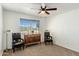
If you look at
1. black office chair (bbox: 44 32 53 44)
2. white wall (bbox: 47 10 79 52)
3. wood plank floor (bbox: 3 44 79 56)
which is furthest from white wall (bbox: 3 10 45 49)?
white wall (bbox: 47 10 79 52)

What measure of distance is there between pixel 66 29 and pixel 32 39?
179 centimetres

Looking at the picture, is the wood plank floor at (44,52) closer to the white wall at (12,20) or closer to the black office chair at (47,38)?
the white wall at (12,20)

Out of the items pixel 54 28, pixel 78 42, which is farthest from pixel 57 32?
pixel 78 42

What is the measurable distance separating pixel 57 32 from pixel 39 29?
103 cm

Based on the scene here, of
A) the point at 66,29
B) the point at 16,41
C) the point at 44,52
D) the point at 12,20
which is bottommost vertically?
the point at 44,52

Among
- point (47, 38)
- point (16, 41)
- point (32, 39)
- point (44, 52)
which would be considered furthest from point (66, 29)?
point (16, 41)

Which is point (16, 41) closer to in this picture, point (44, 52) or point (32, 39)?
point (32, 39)

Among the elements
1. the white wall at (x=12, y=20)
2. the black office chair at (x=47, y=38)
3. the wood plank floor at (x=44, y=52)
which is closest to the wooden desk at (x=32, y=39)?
the black office chair at (x=47, y=38)

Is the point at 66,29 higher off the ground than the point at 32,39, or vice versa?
the point at 66,29

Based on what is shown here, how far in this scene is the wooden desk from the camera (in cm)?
429

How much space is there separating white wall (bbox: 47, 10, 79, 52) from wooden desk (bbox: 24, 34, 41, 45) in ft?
2.93

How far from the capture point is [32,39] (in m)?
4.50

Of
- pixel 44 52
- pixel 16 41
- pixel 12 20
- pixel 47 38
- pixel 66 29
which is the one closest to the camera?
pixel 44 52

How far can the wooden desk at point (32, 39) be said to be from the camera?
14.1 ft
